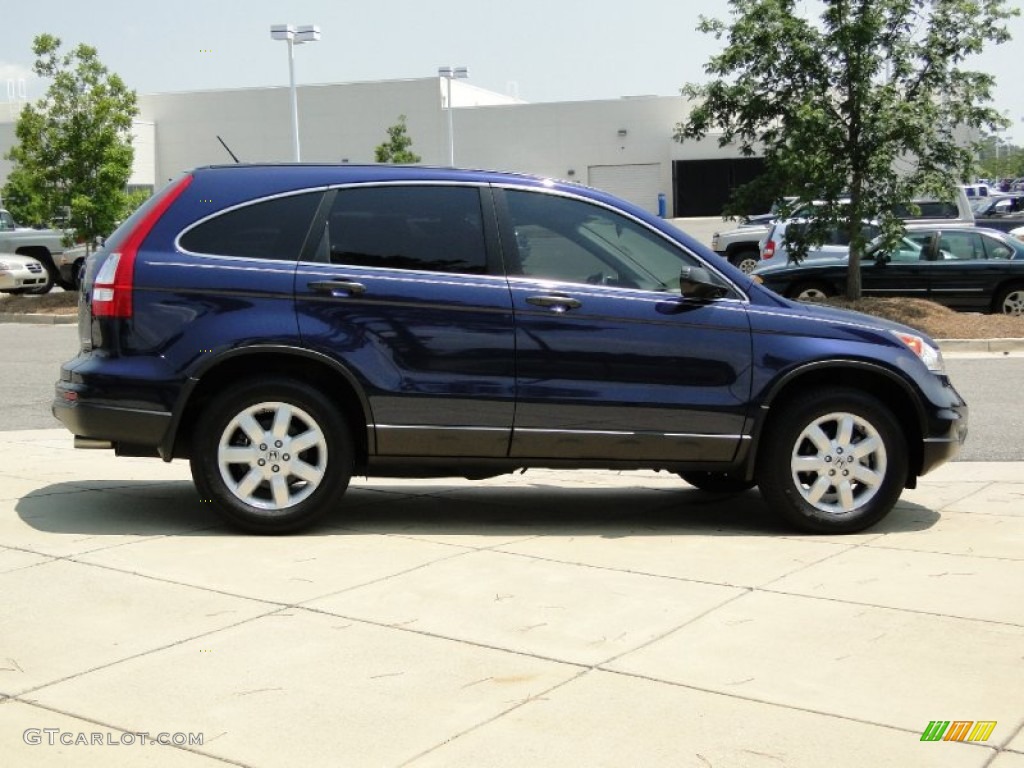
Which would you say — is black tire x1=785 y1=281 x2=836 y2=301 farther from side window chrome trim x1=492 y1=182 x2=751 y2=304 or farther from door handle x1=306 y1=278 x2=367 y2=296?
door handle x1=306 y1=278 x2=367 y2=296

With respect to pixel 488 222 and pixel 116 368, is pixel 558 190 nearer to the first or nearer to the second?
pixel 488 222

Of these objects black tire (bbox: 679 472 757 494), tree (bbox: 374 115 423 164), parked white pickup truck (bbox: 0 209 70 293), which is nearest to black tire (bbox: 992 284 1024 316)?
black tire (bbox: 679 472 757 494)

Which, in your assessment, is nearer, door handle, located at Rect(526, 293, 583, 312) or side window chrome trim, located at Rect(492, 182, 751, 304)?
door handle, located at Rect(526, 293, 583, 312)

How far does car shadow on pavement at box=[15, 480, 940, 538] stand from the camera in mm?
7027

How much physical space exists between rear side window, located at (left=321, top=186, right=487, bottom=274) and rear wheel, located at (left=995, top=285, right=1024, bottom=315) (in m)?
15.5

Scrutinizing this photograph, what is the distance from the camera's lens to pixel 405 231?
22.7ft

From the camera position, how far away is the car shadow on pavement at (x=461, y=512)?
23.1 ft

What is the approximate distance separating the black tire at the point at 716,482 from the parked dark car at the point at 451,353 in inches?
31.8

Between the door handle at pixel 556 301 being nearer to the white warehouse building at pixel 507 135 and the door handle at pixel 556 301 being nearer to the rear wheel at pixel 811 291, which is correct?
the rear wheel at pixel 811 291

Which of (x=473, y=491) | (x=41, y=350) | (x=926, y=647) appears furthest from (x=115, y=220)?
(x=926, y=647)

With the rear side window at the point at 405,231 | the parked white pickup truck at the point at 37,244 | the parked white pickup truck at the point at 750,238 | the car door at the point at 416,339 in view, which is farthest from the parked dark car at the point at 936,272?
the parked white pickup truck at the point at 37,244

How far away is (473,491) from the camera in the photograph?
833cm

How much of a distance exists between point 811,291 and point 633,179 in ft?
143

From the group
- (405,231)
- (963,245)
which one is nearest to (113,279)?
(405,231)
